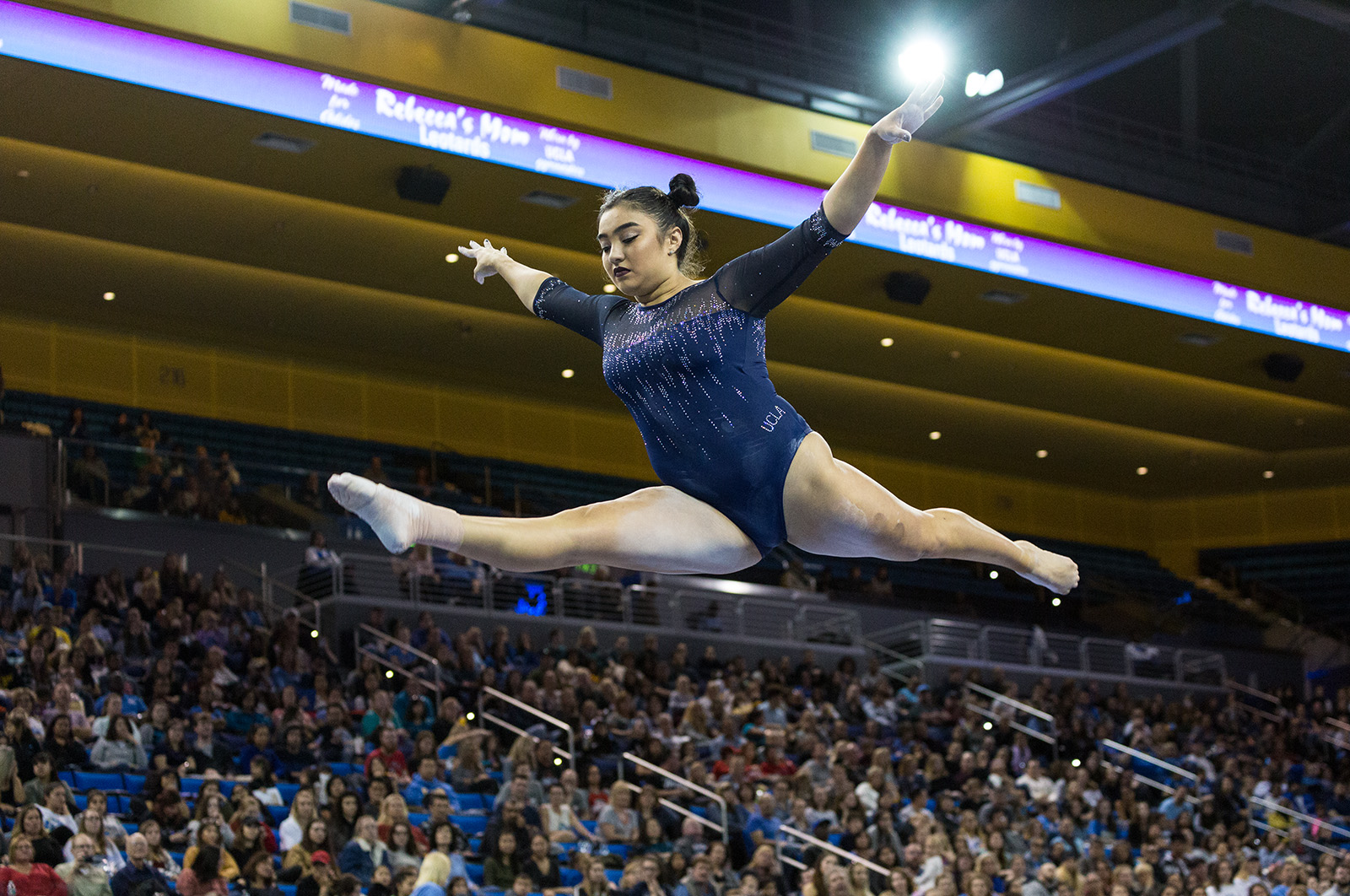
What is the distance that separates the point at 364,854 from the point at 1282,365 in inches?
486

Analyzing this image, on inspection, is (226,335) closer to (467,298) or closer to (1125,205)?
(467,298)

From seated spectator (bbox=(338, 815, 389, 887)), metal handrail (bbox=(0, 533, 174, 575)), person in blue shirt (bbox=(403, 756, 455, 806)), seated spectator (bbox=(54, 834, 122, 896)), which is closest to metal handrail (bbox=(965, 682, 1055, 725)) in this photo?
person in blue shirt (bbox=(403, 756, 455, 806))

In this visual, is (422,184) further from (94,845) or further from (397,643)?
(94,845)

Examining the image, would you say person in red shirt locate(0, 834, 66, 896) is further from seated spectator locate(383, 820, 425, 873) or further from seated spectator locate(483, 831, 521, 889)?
seated spectator locate(483, 831, 521, 889)

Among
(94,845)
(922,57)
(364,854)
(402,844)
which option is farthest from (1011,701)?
(94,845)

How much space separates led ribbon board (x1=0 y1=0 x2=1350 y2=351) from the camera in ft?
35.3

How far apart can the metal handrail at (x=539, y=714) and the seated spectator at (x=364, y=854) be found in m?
2.41

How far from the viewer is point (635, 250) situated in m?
3.66

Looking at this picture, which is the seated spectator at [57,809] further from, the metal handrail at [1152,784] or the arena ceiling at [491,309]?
the metal handrail at [1152,784]

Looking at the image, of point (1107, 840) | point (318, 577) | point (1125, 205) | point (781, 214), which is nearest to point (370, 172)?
point (781, 214)

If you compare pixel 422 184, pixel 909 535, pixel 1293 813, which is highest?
pixel 422 184

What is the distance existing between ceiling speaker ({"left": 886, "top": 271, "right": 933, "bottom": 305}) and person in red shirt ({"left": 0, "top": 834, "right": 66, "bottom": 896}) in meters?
9.56

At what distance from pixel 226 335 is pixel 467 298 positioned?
12.1 ft

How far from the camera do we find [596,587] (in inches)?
679
